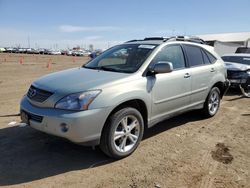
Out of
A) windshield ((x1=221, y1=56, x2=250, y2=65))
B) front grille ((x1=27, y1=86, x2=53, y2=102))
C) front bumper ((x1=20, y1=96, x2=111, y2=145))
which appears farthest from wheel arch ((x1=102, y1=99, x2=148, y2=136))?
windshield ((x1=221, y1=56, x2=250, y2=65))

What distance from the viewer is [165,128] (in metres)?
6.30

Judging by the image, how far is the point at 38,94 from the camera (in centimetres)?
457

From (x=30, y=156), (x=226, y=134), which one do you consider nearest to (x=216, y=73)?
(x=226, y=134)

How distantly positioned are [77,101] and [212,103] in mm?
4008

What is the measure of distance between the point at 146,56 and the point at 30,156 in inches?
98.3

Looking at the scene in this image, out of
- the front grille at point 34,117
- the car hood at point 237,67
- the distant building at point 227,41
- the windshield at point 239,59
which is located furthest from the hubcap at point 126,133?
the distant building at point 227,41

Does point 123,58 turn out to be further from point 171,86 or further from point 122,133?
point 122,133

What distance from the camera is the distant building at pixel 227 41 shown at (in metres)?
35.1

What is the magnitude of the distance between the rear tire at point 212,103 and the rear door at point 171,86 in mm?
978

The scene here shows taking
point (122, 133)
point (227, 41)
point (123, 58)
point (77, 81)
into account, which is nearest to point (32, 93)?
point (77, 81)

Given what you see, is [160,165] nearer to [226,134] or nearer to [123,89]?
[123,89]

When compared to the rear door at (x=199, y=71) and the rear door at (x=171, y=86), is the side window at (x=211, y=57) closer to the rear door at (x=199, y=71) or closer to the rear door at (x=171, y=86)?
the rear door at (x=199, y=71)

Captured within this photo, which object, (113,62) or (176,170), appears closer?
(176,170)

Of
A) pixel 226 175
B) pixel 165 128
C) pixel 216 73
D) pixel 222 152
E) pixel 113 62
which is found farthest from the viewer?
pixel 216 73
